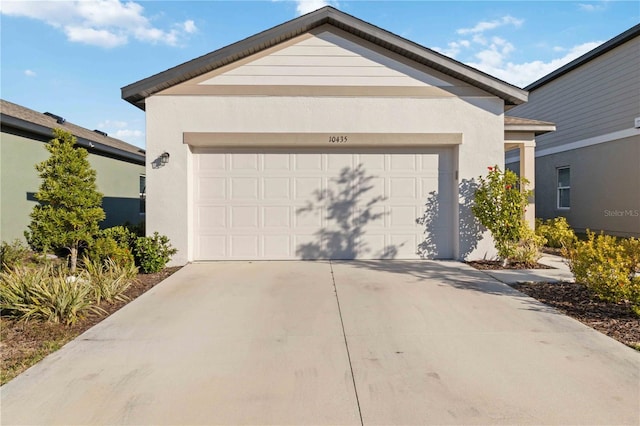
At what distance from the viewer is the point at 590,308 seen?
17.3ft

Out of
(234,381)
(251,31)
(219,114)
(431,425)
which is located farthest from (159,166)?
(431,425)

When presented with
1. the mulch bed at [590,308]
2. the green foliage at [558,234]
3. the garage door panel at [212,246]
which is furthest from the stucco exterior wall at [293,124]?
the green foliage at [558,234]

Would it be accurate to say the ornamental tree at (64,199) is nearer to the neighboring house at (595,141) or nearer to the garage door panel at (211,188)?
the garage door panel at (211,188)

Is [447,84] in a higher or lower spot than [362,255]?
higher

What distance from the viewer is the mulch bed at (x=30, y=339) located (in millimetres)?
3613

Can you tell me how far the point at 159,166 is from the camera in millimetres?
8203

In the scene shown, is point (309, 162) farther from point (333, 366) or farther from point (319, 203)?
point (333, 366)

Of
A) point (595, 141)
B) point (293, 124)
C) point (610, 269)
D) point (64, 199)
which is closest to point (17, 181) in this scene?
point (64, 199)

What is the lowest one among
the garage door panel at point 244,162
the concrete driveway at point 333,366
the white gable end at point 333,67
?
the concrete driveway at point 333,366

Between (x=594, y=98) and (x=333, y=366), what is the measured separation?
1333 cm

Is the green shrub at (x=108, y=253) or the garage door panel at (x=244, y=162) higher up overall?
the garage door panel at (x=244, y=162)

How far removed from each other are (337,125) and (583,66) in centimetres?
982

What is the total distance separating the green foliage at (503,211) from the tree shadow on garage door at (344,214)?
209 cm

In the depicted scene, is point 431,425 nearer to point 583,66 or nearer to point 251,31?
point 251,31
